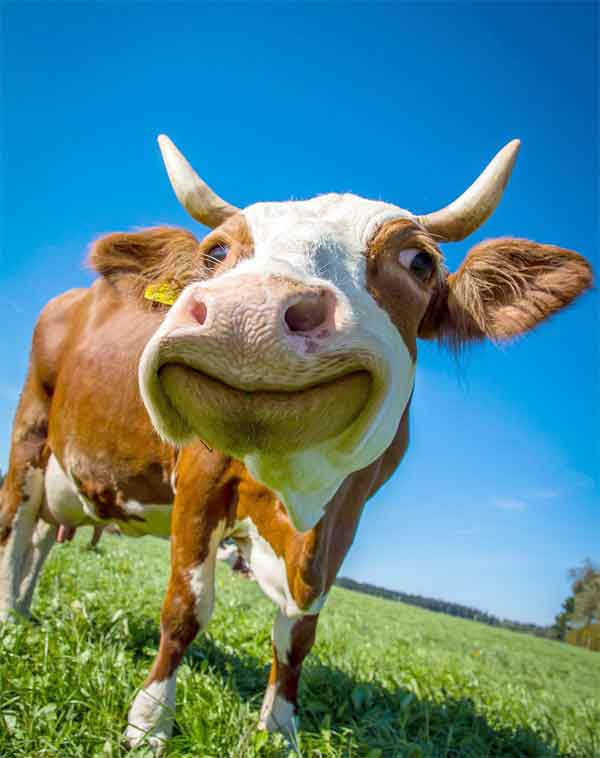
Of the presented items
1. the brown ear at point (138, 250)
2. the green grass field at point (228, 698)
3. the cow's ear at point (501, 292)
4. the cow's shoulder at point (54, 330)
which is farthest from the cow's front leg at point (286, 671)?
the cow's shoulder at point (54, 330)

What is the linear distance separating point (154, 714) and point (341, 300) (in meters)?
2.38

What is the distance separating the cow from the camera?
6.03ft

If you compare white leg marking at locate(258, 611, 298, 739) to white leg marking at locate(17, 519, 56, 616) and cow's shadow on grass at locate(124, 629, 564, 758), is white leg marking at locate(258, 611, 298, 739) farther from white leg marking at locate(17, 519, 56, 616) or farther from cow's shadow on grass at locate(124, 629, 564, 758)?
white leg marking at locate(17, 519, 56, 616)

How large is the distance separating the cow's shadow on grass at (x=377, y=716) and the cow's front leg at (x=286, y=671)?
0.41 feet

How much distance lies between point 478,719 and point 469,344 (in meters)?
2.76

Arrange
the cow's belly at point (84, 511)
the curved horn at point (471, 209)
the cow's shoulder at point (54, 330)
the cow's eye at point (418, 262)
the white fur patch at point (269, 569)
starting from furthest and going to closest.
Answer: the cow's shoulder at point (54, 330), the cow's belly at point (84, 511), the white fur patch at point (269, 569), the curved horn at point (471, 209), the cow's eye at point (418, 262)

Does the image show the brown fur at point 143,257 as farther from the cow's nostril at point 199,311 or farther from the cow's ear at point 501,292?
the cow's nostril at point 199,311

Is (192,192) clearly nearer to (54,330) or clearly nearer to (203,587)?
(203,587)

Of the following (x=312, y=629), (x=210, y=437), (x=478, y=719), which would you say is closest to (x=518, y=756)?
(x=478, y=719)

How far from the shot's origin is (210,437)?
206 cm

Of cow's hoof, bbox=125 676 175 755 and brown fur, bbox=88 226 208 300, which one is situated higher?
brown fur, bbox=88 226 208 300

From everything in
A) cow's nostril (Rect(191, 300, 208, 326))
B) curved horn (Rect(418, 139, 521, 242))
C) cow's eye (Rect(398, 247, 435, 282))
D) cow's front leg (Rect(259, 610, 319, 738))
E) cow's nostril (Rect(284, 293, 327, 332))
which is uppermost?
curved horn (Rect(418, 139, 521, 242))

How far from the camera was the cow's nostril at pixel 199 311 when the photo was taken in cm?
181

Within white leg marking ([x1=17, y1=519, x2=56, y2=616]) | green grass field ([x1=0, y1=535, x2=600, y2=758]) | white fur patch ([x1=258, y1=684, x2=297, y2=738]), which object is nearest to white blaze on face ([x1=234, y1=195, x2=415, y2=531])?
green grass field ([x1=0, y1=535, x2=600, y2=758])
